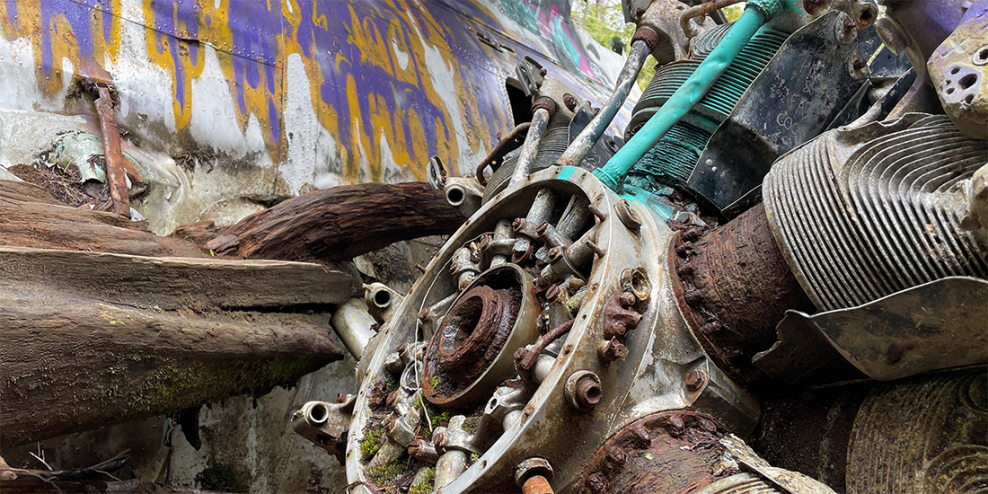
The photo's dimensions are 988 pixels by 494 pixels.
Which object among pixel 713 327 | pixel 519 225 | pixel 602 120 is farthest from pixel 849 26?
pixel 519 225

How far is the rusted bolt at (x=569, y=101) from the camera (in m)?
3.57

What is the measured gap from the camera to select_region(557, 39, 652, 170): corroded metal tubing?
2938 mm

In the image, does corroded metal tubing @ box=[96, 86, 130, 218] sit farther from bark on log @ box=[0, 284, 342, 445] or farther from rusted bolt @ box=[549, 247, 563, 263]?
rusted bolt @ box=[549, 247, 563, 263]

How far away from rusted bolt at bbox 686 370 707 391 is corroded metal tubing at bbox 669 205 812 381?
0.32ft

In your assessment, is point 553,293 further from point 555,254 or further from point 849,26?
point 849,26

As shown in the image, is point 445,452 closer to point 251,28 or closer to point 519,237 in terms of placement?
point 519,237

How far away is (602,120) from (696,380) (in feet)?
4.15

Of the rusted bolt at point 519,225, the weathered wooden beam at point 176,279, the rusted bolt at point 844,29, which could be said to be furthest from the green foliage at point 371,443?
the rusted bolt at point 844,29

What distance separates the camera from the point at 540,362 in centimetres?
207

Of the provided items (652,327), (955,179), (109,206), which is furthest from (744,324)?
(109,206)

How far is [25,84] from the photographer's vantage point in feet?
11.8

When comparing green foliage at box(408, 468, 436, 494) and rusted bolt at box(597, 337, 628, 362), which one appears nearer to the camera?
rusted bolt at box(597, 337, 628, 362)

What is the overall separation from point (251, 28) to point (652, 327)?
11.5ft

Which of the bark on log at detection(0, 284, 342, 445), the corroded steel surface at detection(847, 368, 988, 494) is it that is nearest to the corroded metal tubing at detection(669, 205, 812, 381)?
the corroded steel surface at detection(847, 368, 988, 494)
